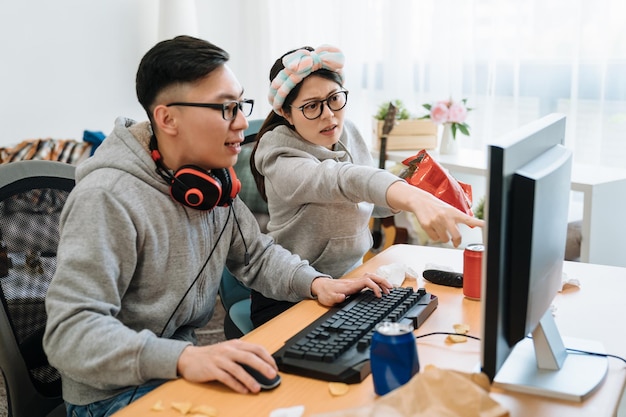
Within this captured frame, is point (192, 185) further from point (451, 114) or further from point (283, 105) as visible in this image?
point (451, 114)

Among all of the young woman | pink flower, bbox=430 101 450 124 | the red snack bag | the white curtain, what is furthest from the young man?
the white curtain

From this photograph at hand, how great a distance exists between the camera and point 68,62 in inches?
145

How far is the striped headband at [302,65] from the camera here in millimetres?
1896

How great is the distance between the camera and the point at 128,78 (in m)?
3.99

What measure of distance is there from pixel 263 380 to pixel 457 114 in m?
2.33

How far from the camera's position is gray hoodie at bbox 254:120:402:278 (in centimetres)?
188

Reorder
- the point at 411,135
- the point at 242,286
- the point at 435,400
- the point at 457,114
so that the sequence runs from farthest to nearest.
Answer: the point at 411,135
the point at 457,114
the point at 242,286
the point at 435,400

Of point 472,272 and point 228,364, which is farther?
point 472,272

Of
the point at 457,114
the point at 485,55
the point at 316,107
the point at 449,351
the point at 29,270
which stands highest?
the point at 485,55

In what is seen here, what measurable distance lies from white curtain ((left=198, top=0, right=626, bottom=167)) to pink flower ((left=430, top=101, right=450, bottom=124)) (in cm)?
32

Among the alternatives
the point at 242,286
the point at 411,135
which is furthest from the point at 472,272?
the point at 411,135

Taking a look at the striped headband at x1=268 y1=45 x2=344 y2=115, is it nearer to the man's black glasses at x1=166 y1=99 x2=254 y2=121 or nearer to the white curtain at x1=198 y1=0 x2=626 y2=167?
the man's black glasses at x1=166 y1=99 x2=254 y2=121

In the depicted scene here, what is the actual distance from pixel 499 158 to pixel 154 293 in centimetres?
79

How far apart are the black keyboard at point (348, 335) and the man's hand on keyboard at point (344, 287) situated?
0.01m
